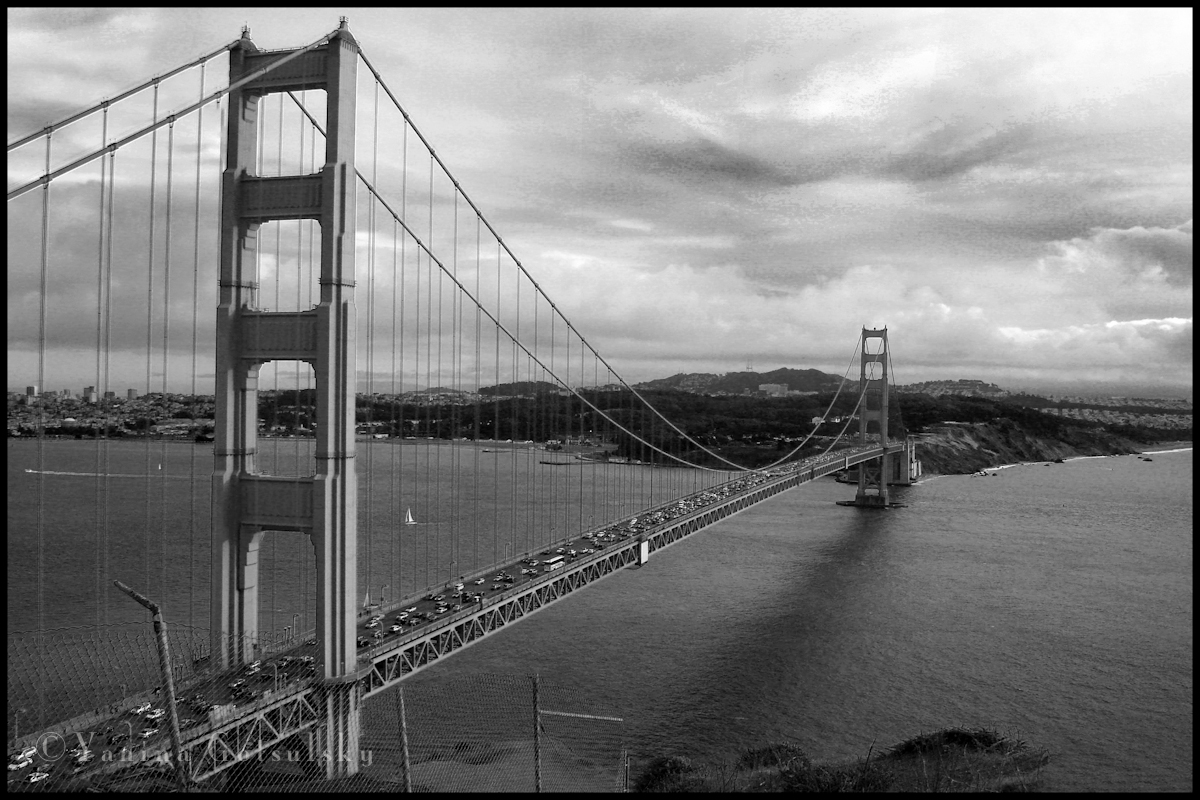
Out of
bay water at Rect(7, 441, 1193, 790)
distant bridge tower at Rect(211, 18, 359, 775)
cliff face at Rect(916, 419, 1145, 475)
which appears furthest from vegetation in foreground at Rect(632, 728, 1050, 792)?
cliff face at Rect(916, 419, 1145, 475)

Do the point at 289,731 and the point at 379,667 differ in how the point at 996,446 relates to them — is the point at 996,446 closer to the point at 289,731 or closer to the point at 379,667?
the point at 379,667

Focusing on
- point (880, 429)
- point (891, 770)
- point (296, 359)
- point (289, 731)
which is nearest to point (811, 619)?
point (891, 770)

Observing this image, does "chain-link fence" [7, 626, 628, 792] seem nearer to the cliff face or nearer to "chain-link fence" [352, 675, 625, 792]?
"chain-link fence" [352, 675, 625, 792]

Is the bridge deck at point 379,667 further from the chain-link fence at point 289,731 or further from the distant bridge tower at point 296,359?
the distant bridge tower at point 296,359

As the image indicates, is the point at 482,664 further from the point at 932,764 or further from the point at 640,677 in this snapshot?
the point at 932,764

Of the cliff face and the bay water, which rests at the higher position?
the cliff face

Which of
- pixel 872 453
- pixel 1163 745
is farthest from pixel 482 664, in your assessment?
pixel 872 453

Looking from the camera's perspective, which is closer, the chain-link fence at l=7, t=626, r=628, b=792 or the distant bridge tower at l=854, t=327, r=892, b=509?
the chain-link fence at l=7, t=626, r=628, b=792
